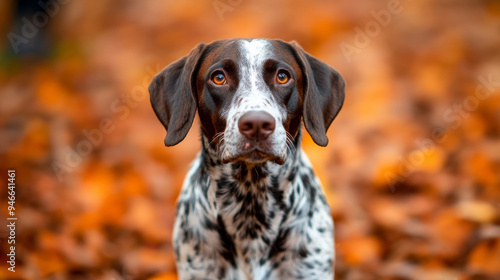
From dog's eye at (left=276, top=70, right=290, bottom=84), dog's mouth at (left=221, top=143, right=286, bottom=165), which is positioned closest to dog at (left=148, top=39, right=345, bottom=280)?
dog's eye at (left=276, top=70, right=290, bottom=84)

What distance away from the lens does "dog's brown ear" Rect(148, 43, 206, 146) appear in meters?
3.01

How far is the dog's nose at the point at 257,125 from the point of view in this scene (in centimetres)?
257

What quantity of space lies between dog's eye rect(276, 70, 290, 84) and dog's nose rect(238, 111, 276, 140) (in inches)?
15.4

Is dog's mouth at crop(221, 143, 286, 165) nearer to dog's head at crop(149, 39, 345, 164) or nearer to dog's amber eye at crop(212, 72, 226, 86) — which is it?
dog's head at crop(149, 39, 345, 164)

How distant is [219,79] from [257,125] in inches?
19.0

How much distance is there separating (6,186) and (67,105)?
1.66 meters

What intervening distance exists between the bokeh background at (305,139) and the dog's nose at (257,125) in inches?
76.1

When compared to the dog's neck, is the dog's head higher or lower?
higher

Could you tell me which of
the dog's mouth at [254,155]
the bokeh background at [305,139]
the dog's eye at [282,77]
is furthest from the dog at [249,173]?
the bokeh background at [305,139]

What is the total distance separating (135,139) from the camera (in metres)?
5.91

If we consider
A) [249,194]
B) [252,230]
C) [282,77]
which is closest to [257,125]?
[282,77]

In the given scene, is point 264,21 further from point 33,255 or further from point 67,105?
point 33,255

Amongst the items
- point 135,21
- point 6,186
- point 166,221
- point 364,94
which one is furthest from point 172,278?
point 135,21

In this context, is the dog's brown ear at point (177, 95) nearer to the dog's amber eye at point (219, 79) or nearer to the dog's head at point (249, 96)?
the dog's head at point (249, 96)
